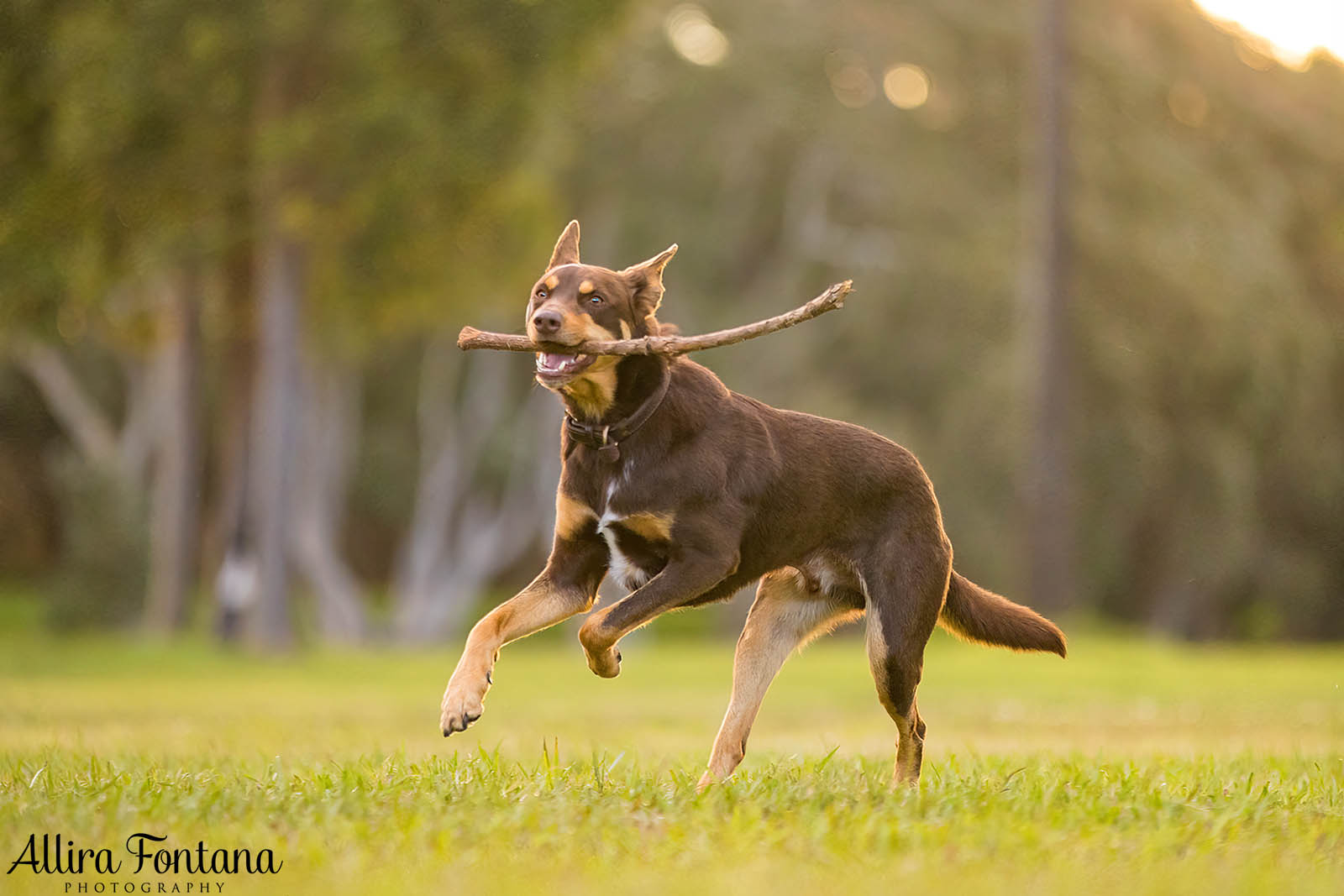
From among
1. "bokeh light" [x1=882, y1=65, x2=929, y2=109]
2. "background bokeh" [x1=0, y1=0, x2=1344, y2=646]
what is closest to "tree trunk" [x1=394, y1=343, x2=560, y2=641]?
"background bokeh" [x1=0, y1=0, x2=1344, y2=646]

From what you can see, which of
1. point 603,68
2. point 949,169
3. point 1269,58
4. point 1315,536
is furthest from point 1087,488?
point 603,68

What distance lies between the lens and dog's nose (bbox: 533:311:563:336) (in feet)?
20.4

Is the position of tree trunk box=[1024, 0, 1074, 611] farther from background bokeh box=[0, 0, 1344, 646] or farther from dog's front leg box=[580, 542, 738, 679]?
dog's front leg box=[580, 542, 738, 679]

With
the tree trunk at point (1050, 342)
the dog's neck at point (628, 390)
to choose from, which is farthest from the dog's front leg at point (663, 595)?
the tree trunk at point (1050, 342)

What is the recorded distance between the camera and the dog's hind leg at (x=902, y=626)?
6.59 m

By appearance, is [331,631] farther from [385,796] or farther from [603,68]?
[385,796]

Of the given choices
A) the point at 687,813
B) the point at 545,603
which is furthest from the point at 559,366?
the point at 687,813

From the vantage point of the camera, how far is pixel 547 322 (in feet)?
20.5

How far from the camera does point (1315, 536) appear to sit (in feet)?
101

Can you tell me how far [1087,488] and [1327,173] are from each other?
23.8ft

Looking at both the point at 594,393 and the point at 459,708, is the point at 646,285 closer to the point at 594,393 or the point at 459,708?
the point at 594,393

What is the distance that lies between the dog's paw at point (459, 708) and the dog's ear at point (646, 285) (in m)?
1.65

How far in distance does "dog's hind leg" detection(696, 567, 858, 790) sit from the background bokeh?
602 inches

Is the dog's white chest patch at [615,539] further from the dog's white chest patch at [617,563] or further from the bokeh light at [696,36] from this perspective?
the bokeh light at [696,36]
